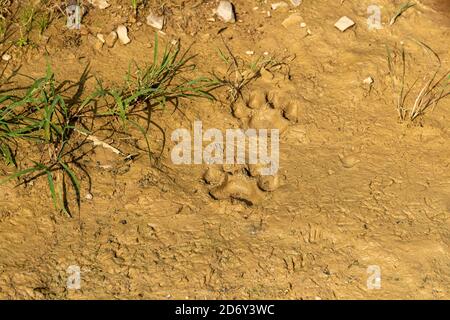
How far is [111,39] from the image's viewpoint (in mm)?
2854

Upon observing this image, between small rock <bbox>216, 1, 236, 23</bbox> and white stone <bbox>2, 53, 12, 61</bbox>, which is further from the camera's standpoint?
small rock <bbox>216, 1, 236, 23</bbox>

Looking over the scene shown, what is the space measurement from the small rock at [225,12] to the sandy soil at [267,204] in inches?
3.1

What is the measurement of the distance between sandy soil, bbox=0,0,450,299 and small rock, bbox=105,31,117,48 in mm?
29

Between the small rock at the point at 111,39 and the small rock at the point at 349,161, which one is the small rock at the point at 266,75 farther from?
the small rock at the point at 111,39

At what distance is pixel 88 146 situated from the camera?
2479 mm

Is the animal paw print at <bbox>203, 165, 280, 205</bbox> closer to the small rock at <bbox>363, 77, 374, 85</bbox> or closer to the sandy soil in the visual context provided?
the sandy soil

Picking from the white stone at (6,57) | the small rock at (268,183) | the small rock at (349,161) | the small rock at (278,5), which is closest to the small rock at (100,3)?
the white stone at (6,57)

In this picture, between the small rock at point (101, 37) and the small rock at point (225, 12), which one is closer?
the small rock at point (101, 37)

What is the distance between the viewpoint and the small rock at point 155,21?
2.94 metres

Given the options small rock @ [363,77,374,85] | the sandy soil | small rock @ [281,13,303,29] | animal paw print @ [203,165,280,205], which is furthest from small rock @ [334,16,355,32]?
animal paw print @ [203,165,280,205]

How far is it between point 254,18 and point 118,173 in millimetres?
1126

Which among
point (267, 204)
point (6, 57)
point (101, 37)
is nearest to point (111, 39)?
point (101, 37)

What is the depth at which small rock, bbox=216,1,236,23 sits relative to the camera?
2996mm

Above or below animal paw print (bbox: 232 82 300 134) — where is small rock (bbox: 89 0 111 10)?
above
